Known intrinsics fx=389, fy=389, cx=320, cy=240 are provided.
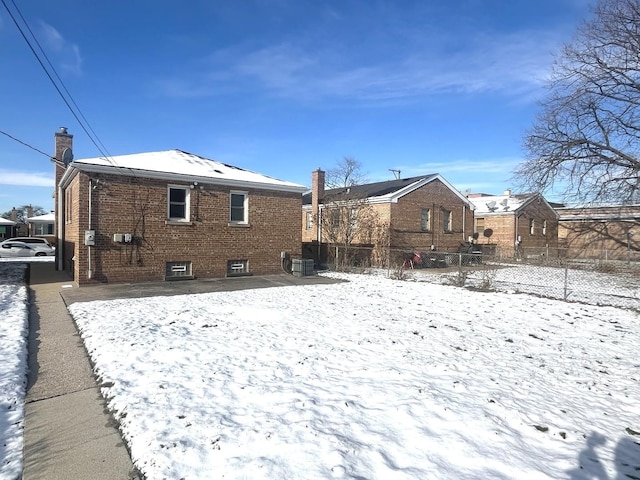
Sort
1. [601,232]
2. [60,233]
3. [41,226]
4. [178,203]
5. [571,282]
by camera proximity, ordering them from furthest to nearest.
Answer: [41,226] < [601,232] < [60,233] < [571,282] < [178,203]

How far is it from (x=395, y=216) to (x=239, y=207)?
31.7ft

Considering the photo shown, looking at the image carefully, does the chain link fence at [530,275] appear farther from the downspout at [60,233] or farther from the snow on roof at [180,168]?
the downspout at [60,233]

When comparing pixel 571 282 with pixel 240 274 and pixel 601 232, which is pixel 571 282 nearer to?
pixel 240 274

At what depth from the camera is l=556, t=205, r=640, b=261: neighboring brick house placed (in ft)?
88.8

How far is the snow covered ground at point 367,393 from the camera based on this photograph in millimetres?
3109

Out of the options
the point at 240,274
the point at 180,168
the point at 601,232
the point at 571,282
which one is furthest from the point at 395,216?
the point at 601,232

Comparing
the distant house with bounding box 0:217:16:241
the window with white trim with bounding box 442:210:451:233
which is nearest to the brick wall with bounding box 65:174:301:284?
the window with white trim with bounding box 442:210:451:233

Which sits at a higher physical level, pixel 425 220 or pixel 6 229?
pixel 425 220

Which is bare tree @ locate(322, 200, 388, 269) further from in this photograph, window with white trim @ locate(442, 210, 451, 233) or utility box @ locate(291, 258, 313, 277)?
window with white trim @ locate(442, 210, 451, 233)

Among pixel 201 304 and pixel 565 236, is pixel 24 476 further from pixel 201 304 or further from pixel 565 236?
pixel 565 236

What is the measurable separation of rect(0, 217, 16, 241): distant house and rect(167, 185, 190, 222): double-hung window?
45.0 meters

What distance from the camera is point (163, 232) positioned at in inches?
525

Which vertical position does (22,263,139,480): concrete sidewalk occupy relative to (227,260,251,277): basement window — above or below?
below

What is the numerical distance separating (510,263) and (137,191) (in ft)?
70.0
